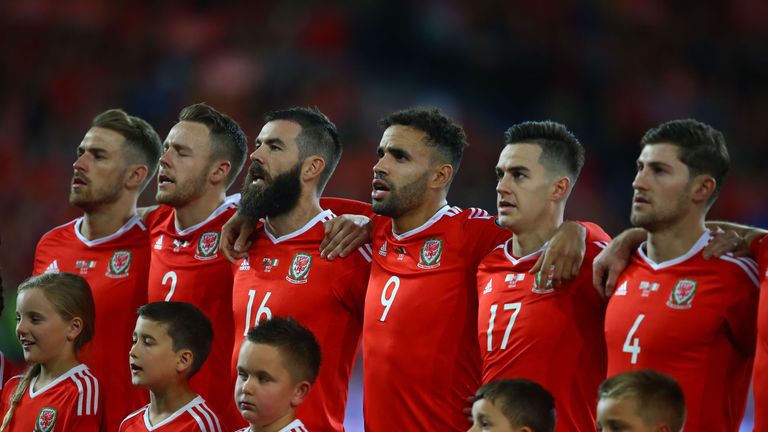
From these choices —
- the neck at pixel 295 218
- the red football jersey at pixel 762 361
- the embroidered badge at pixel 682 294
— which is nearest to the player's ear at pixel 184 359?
the neck at pixel 295 218

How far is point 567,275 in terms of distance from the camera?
505 centimetres

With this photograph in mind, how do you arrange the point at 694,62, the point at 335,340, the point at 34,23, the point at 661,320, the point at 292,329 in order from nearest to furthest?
1. the point at 661,320
2. the point at 292,329
3. the point at 335,340
4. the point at 694,62
5. the point at 34,23

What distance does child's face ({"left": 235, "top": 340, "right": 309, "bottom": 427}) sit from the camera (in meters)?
4.93

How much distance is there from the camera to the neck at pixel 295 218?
5.91 meters

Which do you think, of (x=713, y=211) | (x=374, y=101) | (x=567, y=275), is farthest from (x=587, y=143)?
(x=567, y=275)

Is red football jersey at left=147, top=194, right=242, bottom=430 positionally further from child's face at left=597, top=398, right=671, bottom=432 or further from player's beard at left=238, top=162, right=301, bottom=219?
child's face at left=597, top=398, right=671, bottom=432

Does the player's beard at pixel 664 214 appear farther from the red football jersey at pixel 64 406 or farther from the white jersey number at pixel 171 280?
the red football jersey at pixel 64 406

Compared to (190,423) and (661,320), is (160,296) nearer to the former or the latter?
(190,423)

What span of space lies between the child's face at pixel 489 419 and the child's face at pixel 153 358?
4.91 feet

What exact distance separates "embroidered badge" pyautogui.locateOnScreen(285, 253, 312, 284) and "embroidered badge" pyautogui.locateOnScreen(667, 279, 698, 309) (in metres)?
1.76

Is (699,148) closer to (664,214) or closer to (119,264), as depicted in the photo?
(664,214)

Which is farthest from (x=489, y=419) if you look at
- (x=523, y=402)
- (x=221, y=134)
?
(x=221, y=134)

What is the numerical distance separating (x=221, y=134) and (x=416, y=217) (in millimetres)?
1313

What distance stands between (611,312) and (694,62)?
8.00 m
